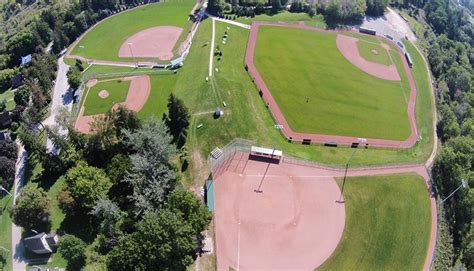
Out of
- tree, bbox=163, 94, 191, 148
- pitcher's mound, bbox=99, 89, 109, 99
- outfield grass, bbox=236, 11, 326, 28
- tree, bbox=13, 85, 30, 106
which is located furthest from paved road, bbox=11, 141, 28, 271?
outfield grass, bbox=236, 11, 326, 28

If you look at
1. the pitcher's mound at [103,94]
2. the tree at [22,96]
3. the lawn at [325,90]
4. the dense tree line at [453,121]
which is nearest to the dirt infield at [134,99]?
the pitcher's mound at [103,94]

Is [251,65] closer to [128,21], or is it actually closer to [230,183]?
[230,183]

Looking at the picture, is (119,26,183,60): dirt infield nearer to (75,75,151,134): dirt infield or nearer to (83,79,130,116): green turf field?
(75,75,151,134): dirt infield

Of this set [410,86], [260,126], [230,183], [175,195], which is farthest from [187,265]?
[410,86]

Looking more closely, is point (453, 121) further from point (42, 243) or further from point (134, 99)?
point (42, 243)

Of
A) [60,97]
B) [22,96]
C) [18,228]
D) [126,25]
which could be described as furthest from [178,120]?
[126,25]
